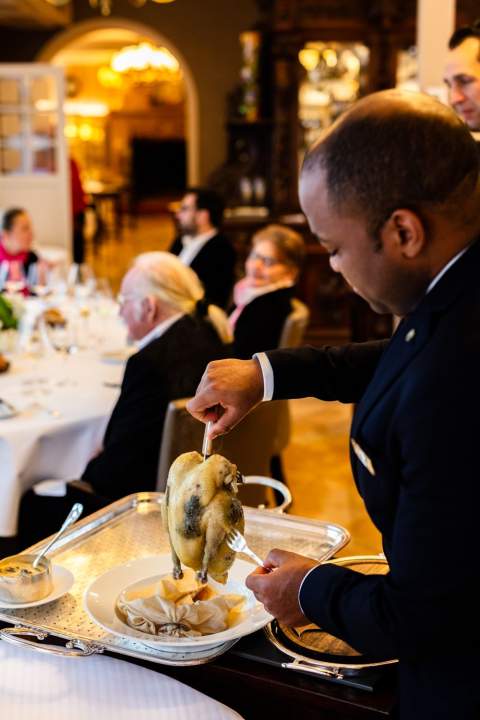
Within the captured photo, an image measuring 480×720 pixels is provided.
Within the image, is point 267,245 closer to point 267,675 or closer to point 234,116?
point 267,675

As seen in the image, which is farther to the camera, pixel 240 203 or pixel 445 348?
pixel 240 203

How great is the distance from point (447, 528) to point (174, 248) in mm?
5647

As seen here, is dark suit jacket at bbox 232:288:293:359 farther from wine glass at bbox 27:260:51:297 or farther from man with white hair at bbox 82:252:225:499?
wine glass at bbox 27:260:51:297

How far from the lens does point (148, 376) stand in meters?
2.88

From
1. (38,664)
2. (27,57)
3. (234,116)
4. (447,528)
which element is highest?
(27,57)

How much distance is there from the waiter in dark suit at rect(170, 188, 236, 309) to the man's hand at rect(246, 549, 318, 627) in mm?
4422

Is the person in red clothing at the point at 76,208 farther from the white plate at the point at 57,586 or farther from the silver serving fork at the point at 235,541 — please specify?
the silver serving fork at the point at 235,541

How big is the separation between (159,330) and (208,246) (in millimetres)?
2801

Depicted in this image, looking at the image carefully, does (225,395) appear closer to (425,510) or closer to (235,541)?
(235,541)

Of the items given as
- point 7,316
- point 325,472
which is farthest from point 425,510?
point 325,472

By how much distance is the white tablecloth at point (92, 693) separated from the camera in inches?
52.9

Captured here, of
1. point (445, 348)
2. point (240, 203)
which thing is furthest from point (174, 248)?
point (445, 348)

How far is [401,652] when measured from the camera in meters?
1.11

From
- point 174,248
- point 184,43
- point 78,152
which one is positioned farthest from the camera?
point 78,152
